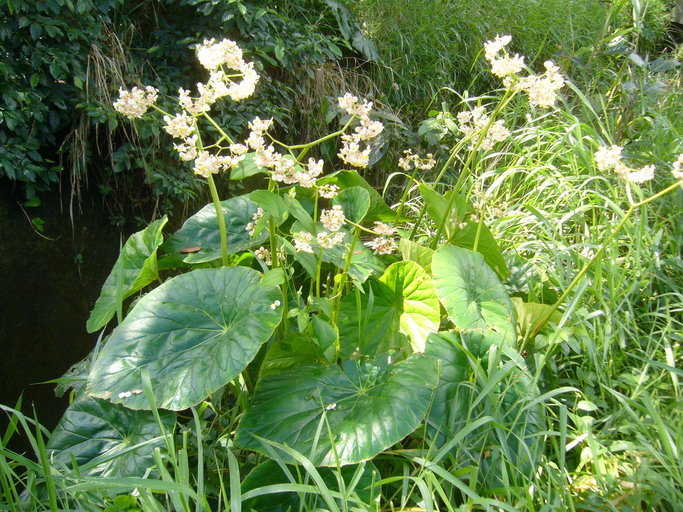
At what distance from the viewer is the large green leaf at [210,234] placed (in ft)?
5.12

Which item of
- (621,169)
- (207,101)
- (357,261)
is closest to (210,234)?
(357,261)

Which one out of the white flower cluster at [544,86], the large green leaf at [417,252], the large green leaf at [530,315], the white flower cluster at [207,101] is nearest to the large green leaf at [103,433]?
the white flower cluster at [207,101]

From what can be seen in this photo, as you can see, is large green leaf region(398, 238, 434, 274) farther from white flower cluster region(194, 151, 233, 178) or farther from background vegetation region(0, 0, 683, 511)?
white flower cluster region(194, 151, 233, 178)

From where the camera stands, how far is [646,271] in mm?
1713

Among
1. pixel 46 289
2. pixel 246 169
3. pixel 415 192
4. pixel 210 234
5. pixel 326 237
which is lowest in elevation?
pixel 415 192

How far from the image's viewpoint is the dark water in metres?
1.94

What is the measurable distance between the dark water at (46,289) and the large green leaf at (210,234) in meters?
0.68

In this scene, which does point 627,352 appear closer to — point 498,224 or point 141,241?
point 498,224

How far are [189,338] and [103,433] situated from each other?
0.92 ft

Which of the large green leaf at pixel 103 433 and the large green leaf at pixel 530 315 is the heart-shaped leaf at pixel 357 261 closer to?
the large green leaf at pixel 530 315

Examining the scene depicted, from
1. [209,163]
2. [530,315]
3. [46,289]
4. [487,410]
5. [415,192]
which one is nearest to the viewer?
[209,163]

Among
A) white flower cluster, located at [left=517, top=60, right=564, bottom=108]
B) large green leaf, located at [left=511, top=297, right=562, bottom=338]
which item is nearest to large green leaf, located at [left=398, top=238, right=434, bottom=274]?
large green leaf, located at [left=511, top=297, right=562, bottom=338]

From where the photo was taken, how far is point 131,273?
5.13 feet

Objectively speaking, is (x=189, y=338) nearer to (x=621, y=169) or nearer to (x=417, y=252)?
(x=417, y=252)
